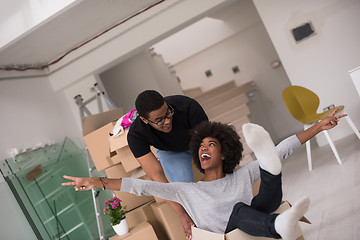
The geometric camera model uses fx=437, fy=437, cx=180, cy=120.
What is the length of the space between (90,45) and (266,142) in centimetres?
400

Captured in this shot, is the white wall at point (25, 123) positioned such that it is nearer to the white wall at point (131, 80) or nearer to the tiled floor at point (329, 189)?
the white wall at point (131, 80)

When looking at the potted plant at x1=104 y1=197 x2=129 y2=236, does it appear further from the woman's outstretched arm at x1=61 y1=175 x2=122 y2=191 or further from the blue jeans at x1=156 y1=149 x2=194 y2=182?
the woman's outstretched arm at x1=61 y1=175 x2=122 y2=191

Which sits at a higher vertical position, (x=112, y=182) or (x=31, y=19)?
(x=31, y=19)

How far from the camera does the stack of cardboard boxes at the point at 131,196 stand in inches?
123

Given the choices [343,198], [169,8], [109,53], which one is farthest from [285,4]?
[343,198]

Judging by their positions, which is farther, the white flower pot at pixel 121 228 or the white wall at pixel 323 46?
the white wall at pixel 323 46

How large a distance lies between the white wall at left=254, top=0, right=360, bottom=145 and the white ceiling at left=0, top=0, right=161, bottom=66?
1.53 meters

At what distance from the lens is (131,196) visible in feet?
12.0

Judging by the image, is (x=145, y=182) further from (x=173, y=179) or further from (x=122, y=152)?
(x=122, y=152)

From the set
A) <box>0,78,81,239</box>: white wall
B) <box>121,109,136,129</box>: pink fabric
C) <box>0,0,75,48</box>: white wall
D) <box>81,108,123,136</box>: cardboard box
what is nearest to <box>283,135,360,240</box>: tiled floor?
<box>121,109,136,129</box>: pink fabric

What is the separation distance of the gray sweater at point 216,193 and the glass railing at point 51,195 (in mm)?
2225

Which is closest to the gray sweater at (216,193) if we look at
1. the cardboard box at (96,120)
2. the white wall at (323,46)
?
the cardboard box at (96,120)

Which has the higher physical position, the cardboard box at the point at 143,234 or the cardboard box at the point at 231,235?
the cardboard box at the point at 231,235

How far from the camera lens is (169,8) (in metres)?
5.03
